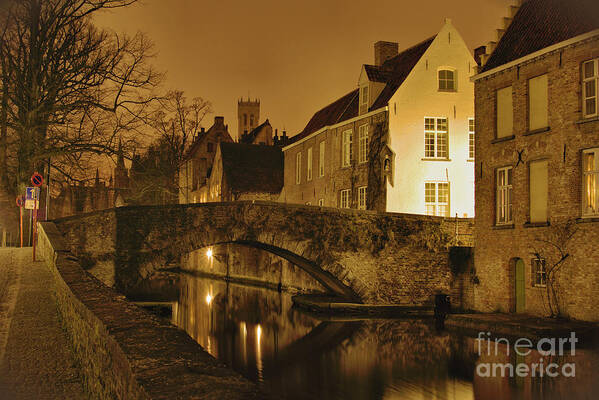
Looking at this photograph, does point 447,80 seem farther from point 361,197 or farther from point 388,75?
point 361,197

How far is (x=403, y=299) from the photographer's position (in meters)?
19.6

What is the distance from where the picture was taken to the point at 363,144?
23359 millimetres

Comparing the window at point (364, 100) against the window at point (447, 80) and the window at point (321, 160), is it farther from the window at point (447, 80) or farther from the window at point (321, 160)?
the window at point (321, 160)

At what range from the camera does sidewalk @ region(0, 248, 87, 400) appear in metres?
5.18

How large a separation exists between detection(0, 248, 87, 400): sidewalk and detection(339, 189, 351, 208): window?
14.9 meters

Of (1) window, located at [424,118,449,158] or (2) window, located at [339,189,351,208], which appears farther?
(2) window, located at [339,189,351,208]

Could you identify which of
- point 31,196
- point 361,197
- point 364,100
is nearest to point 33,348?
point 31,196

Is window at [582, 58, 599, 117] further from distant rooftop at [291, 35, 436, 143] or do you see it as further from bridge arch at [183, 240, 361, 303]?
bridge arch at [183, 240, 361, 303]

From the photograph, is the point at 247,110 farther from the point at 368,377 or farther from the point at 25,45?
the point at 368,377

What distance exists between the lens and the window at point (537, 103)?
15.5 m

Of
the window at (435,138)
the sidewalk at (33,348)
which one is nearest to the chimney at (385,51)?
the window at (435,138)

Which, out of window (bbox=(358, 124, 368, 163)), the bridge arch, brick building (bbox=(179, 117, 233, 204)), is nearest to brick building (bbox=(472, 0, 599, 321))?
the bridge arch

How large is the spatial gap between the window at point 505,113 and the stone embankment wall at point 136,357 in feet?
42.8

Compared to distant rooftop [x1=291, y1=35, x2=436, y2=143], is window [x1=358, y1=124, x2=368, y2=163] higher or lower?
lower
